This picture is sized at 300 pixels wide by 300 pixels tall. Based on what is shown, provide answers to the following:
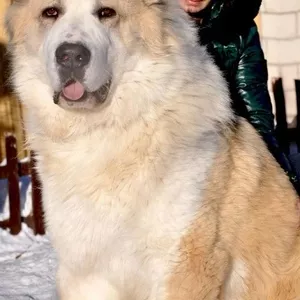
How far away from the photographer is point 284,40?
8.29 meters

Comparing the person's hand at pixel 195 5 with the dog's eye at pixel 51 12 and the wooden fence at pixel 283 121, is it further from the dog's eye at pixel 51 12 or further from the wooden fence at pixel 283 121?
the wooden fence at pixel 283 121

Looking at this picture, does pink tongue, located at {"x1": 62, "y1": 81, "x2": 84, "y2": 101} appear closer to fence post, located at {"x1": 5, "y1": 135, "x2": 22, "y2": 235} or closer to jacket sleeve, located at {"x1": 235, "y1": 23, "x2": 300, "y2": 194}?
jacket sleeve, located at {"x1": 235, "y1": 23, "x2": 300, "y2": 194}

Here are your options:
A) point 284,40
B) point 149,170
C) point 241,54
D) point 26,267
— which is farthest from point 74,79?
point 284,40

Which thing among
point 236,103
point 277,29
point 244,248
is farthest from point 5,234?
point 277,29

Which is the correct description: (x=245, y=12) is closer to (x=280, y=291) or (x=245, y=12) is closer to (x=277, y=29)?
(x=280, y=291)

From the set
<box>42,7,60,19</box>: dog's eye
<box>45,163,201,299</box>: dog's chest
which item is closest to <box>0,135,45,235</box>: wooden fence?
<box>45,163,201,299</box>: dog's chest

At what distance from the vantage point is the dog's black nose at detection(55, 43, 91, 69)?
2.46 meters

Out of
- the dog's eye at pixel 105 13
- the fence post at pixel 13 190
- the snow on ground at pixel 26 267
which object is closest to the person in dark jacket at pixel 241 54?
the dog's eye at pixel 105 13

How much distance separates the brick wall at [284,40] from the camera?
8.18 metres

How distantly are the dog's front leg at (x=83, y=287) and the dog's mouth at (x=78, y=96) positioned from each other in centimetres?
74

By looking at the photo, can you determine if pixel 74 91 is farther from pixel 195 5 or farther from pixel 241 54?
pixel 241 54

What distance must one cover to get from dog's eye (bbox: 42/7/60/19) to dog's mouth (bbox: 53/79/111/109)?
0.29 m

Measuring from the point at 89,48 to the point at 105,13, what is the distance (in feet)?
0.69

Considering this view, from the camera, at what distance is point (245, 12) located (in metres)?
3.20
